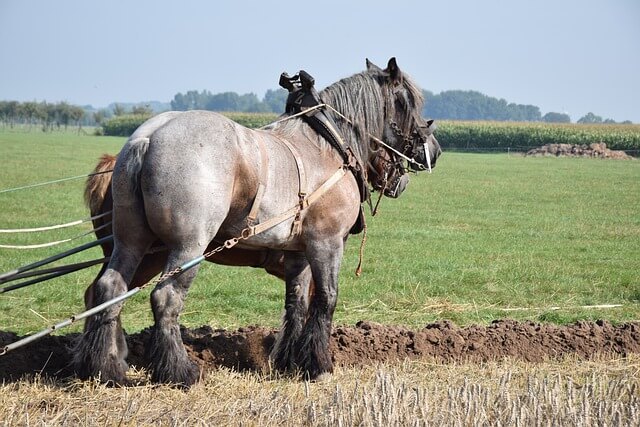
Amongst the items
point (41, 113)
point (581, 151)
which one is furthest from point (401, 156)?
point (41, 113)

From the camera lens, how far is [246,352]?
7.85m

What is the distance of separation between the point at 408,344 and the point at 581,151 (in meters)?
55.3

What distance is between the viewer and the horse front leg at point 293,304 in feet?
24.8

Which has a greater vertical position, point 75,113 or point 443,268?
Result: point 75,113

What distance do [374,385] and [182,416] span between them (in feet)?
4.46

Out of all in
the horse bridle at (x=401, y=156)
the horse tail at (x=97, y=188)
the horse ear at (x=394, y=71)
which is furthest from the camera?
the horse bridle at (x=401, y=156)

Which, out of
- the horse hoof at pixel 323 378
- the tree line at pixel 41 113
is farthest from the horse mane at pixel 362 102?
the tree line at pixel 41 113

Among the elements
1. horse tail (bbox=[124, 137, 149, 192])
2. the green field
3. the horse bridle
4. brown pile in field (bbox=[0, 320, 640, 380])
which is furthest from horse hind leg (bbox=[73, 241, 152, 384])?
the green field

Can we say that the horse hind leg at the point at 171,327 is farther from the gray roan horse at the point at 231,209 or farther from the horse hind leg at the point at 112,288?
the horse hind leg at the point at 112,288

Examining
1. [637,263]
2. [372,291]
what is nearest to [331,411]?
[372,291]

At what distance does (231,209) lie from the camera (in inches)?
256

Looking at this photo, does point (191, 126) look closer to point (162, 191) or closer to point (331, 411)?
point (162, 191)

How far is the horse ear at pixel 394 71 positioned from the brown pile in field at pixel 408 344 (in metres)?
2.34

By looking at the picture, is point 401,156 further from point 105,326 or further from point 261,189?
point 105,326
